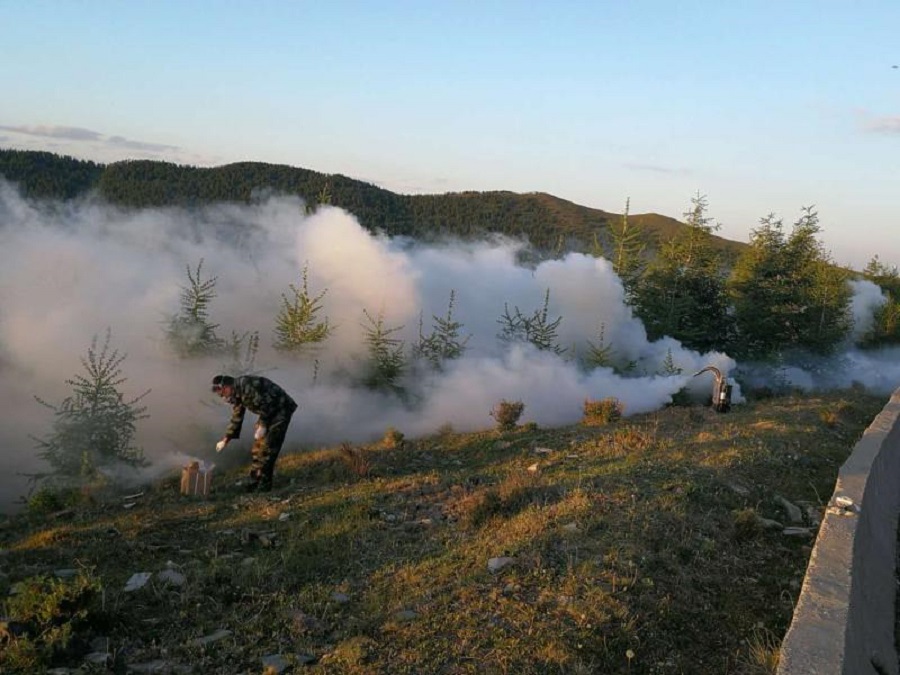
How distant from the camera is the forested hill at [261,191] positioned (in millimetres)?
42000

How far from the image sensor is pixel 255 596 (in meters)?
6.13

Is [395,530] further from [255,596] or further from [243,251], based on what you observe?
[243,251]

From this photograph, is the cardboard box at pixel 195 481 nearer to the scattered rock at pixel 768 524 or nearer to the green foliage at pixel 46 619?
the green foliage at pixel 46 619

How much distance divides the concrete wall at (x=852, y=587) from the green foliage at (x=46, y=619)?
15.8 feet

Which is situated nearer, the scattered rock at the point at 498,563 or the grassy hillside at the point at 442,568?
the grassy hillside at the point at 442,568

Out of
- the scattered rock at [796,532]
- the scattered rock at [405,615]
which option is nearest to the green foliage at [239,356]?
the scattered rock at [405,615]

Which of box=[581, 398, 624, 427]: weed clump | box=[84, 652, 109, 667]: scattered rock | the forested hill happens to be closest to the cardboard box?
box=[84, 652, 109, 667]: scattered rock

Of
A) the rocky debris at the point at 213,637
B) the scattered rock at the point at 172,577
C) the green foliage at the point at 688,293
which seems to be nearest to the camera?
the rocky debris at the point at 213,637

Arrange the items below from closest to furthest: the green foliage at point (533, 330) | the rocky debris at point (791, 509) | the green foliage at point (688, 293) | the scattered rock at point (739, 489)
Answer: the rocky debris at point (791, 509) → the scattered rock at point (739, 489) → the green foliage at point (533, 330) → the green foliage at point (688, 293)

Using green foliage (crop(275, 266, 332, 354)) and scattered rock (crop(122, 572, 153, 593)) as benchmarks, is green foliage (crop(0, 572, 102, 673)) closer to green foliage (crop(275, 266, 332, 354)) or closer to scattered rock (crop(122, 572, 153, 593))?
scattered rock (crop(122, 572, 153, 593))

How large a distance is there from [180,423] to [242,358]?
82.6 inches

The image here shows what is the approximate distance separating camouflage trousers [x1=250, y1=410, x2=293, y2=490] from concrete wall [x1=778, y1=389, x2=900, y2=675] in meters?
6.95

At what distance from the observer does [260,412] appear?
10211mm

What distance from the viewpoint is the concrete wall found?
15.4 feet
